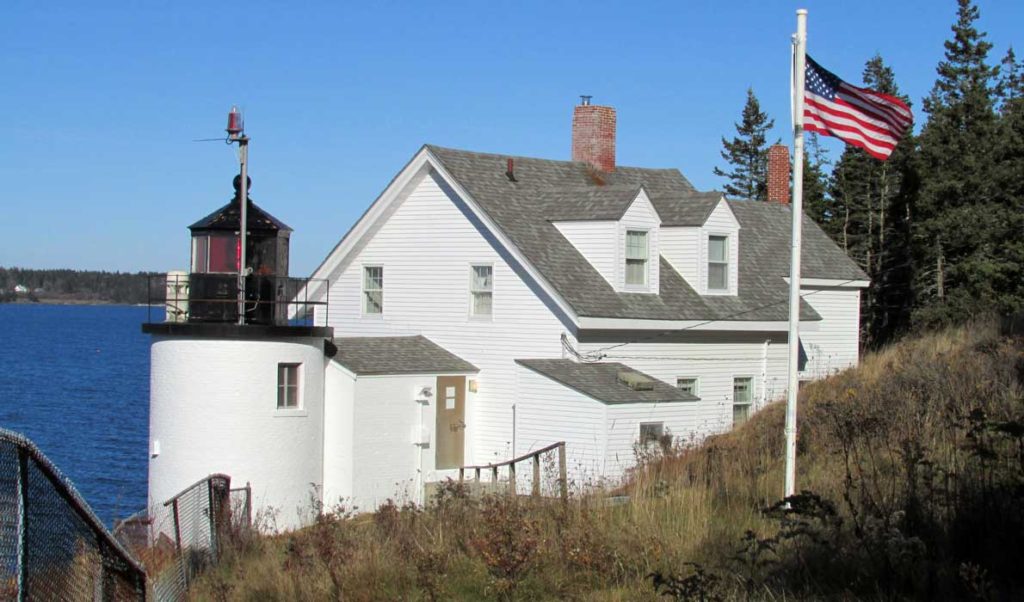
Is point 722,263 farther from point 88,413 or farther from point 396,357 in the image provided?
point 88,413

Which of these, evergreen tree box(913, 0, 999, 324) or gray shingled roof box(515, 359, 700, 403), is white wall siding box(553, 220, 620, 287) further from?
evergreen tree box(913, 0, 999, 324)

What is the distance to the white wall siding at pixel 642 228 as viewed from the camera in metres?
24.8

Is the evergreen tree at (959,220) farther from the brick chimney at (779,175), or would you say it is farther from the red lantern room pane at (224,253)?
the red lantern room pane at (224,253)

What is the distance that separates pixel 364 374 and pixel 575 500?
11.8 meters

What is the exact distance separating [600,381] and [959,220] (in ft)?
83.6

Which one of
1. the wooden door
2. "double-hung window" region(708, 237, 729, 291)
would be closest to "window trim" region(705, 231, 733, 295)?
"double-hung window" region(708, 237, 729, 291)

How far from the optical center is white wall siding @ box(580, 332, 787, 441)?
2355 cm

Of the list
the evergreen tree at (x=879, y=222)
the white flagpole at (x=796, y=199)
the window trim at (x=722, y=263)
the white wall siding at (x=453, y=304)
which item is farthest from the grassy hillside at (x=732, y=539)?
the evergreen tree at (x=879, y=222)

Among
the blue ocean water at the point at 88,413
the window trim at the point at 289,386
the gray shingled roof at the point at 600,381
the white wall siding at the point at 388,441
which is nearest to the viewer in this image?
the gray shingled roof at the point at 600,381

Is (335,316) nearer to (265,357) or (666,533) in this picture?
(265,357)

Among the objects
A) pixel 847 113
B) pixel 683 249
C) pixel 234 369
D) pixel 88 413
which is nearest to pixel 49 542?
pixel 847 113

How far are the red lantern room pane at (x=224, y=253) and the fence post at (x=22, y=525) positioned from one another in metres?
15.9

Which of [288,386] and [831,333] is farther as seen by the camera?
[831,333]

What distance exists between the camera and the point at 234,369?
70.7ft
